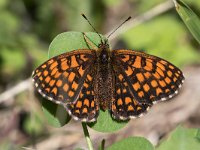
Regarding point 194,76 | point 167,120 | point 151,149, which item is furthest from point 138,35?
point 151,149

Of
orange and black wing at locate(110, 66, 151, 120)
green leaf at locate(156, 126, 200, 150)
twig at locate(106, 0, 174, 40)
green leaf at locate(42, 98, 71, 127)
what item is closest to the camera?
green leaf at locate(156, 126, 200, 150)

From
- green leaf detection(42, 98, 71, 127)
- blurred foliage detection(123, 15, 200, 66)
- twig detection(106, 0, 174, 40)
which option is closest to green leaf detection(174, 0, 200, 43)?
green leaf detection(42, 98, 71, 127)

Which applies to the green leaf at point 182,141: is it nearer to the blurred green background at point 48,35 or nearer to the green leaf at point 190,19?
the green leaf at point 190,19

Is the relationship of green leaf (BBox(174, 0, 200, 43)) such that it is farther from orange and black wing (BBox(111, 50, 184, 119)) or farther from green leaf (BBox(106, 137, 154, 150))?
green leaf (BBox(106, 137, 154, 150))

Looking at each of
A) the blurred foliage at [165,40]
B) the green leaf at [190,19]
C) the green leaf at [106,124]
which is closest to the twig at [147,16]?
the blurred foliage at [165,40]

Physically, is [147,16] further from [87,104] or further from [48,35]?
[87,104]

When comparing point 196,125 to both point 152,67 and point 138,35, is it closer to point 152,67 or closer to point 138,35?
point 138,35

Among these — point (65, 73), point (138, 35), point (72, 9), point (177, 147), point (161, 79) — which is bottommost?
point (177, 147)

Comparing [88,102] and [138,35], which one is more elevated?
[138,35]
